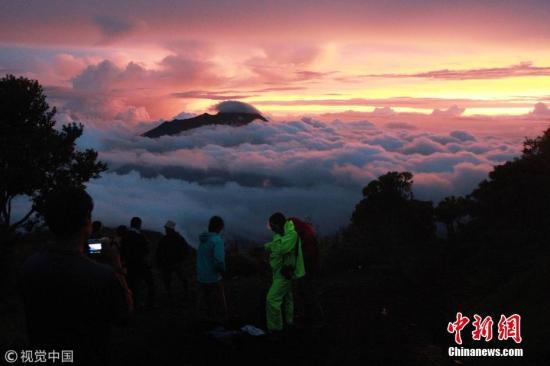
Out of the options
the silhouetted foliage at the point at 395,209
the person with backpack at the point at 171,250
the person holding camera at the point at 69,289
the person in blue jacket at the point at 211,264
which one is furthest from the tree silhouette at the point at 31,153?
the person holding camera at the point at 69,289

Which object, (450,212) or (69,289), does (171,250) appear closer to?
(69,289)

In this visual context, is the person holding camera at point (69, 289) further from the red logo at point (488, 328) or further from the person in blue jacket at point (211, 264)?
the person in blue jacket at point (211, 264)

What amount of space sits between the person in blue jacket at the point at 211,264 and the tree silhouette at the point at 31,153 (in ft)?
38.2

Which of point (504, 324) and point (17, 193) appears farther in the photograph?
point (17, 193)

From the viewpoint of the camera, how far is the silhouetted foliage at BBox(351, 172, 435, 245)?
90.4ft

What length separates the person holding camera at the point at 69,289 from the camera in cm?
275

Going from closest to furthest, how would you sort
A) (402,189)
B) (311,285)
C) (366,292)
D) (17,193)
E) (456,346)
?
(456,346), (311,285), (366,292), (17,193), (402,189)

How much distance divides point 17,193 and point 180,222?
152 metres

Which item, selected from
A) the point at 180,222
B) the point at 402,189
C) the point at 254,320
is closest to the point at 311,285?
the point at 254,320

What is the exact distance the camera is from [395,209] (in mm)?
30578

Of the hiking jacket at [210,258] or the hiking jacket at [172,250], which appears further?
the hiking jacket at [172,250]

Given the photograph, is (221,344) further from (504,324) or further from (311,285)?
(504,324)

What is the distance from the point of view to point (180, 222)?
168625 mm

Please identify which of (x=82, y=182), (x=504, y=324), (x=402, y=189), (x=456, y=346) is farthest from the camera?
(x=402, y=189)
